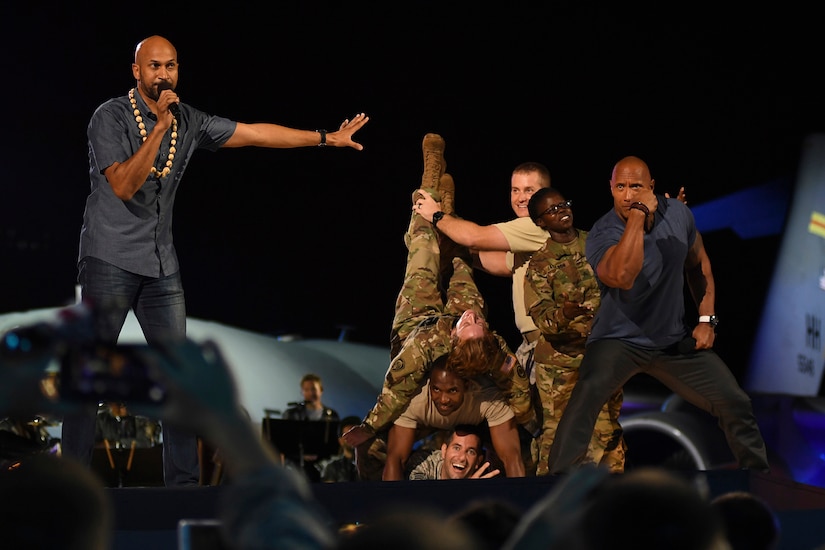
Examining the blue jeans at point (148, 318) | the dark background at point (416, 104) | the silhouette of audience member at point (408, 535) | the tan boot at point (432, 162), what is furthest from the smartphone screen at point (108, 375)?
Result: the dark background at point (416, 104)

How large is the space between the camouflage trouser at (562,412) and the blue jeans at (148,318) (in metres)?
1.66

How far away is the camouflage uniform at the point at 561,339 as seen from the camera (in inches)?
201

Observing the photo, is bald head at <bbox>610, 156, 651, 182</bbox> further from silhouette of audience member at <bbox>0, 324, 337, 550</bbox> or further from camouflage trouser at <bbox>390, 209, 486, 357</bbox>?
silhouette of audience member at <bbox>0, 324, 337, 550</bbox>

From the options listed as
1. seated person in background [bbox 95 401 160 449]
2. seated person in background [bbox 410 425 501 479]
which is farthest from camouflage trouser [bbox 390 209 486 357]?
seated person in background [bbox 95 401 160 449]

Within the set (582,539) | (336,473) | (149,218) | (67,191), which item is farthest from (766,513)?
(67,191)

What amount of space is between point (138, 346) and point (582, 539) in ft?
1.81

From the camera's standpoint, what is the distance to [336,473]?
7922 mm

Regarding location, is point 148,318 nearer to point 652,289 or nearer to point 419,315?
point 419,315

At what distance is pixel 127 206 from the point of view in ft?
14.2

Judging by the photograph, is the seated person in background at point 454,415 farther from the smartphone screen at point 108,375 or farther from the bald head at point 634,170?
the smartphone screen at point 108,375

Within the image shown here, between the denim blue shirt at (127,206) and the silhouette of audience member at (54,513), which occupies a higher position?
the denim blue shirt at (127,206)

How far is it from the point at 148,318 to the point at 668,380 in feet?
6.91

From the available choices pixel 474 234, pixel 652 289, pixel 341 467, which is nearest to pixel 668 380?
pixel 652 289

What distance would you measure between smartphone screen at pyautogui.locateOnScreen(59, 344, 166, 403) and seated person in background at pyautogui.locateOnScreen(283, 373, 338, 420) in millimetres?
7178
